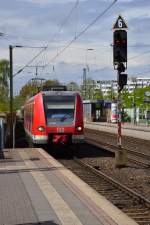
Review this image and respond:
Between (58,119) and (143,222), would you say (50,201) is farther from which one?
(58,119)

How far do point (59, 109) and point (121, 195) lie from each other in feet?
37.7

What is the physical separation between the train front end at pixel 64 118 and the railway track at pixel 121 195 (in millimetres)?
4489

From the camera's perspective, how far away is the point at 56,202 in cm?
1033

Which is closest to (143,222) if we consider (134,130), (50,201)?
(50,201)

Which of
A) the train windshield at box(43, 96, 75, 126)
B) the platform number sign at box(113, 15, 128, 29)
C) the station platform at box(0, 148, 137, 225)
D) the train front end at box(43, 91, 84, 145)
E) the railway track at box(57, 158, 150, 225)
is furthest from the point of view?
the train windshield at box(43, 96, 75, 126)

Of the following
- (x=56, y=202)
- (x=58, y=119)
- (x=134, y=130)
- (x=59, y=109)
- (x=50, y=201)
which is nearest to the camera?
(x=56, y=202)

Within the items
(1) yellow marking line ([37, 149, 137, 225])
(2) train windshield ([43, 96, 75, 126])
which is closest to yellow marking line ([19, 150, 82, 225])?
(1) yellow marking line ([37, 149, 137, 225])

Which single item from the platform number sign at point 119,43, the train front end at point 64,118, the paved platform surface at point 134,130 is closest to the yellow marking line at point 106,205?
the platform number sign at point 119,43

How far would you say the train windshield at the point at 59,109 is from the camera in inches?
953

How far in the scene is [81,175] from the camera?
698 inches

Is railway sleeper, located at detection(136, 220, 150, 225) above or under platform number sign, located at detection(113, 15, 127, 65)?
under

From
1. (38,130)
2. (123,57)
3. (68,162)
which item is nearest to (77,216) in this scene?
(123,57)

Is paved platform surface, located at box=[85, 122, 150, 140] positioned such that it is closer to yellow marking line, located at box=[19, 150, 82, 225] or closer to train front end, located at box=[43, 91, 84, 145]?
train front end, located at box=[43, 91, 84, 145]

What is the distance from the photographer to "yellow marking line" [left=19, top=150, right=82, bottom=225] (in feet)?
28.5
